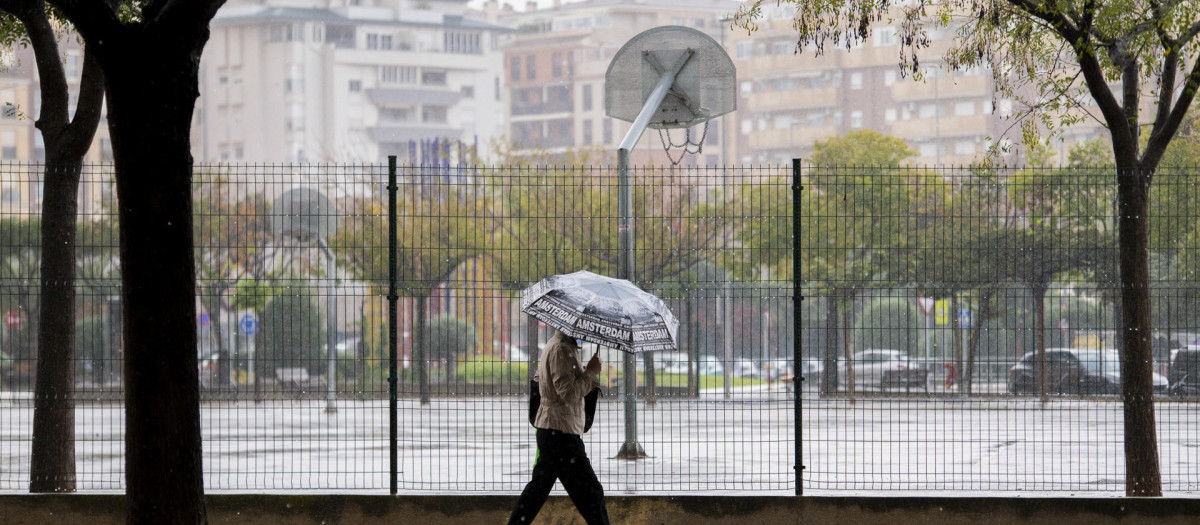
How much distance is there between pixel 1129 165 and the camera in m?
10.5

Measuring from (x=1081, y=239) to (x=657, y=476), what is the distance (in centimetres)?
461

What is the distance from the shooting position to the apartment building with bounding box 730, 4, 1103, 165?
281 feet

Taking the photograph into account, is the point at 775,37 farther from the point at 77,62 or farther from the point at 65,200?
the point at 65,200

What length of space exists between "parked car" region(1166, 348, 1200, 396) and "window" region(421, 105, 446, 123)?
332 ft

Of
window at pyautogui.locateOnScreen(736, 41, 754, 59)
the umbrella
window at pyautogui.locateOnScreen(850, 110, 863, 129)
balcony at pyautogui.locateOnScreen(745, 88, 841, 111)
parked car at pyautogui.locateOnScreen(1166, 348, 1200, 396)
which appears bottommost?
parked car at pyautogui.locateOnScreen(1166, 348, 1200, 396)

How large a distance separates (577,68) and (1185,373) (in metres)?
105

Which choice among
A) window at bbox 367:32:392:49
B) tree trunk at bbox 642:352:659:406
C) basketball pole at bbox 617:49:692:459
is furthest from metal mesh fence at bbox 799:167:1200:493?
window at bbox 367:32:392:49

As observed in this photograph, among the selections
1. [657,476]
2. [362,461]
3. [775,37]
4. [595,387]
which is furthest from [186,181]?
[775,37]

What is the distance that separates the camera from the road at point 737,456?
11.5 meters

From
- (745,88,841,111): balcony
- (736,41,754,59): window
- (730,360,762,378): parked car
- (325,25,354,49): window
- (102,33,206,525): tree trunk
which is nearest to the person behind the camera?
(102,33,206,525): tree trunk

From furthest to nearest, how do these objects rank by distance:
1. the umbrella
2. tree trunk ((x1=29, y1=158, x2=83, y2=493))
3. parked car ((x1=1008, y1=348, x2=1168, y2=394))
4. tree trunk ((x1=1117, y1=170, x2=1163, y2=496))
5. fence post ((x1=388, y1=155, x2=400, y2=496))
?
parked car ((x1=1008, y1=348, x2=1168, y2=394)), tree trunk ((x1=29, y1=158, x2=83, y2=493)), tree trunk ((x1=1117, y1=170, x2=1163, y2=496)), fence post ((x1=388, y1=155, x2=400, y2=496)), the umbrella

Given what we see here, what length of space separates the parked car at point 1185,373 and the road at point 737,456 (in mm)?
200

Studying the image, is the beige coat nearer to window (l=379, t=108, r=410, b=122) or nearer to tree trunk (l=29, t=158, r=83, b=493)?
tree trunk (l=29, t=158, r=83, b=493)

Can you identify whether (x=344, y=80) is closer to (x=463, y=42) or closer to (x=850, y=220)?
(x=463, y=42)
